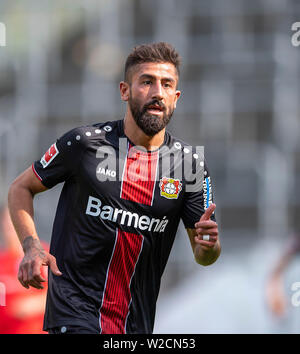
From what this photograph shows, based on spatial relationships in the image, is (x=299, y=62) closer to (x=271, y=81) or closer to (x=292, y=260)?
(x=271, y=81)

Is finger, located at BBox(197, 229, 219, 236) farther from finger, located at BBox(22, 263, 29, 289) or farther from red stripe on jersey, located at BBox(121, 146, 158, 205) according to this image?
finger, located at BBox(22, 263, 29, 289)

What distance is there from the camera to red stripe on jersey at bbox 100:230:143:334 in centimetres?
496

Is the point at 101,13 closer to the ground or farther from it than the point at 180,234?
farther from it

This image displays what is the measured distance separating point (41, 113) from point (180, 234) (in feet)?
13.7

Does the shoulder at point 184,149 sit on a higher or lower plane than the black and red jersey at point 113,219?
higher

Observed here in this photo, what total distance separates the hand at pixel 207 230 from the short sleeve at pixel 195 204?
0.42 m

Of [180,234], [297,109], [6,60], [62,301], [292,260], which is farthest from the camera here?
[6,60]

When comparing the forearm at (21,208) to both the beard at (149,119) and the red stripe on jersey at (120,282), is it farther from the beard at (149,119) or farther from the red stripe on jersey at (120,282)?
the beard at (149,119)

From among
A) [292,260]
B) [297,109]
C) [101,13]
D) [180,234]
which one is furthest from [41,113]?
[292,260]

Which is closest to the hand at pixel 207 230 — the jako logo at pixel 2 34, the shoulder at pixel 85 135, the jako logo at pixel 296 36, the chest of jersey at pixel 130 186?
the chest of jersey at pixel 130 186

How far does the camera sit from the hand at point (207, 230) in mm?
4758

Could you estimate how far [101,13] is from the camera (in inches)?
664

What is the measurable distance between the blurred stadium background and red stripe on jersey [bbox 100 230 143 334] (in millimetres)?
8105

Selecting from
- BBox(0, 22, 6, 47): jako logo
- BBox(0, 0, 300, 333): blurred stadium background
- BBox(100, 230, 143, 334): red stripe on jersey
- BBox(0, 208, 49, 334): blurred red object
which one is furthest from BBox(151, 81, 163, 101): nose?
BBox(0, 22, 6, 47): jako logo
